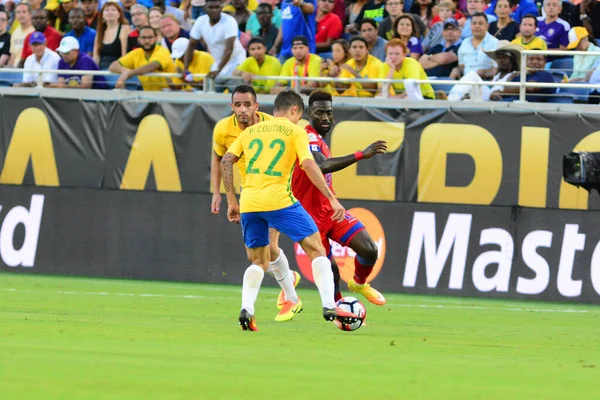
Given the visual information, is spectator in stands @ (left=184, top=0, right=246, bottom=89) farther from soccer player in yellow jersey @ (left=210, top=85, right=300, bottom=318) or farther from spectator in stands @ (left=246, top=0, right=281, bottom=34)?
soccer player in yellow jersey @ (left=210, top=85, right=300, bottom=318)

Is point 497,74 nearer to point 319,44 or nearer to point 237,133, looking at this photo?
point 319,44

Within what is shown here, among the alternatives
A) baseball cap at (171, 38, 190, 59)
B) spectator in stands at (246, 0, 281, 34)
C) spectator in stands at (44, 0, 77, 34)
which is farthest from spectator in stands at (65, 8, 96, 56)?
spectator in stands at (246, 0, 281, 34)

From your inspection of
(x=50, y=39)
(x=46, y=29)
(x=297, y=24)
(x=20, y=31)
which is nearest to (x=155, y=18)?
(x=50, y=39)

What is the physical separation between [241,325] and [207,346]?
71.7 inches

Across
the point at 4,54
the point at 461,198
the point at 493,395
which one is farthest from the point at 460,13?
the point at 493,395

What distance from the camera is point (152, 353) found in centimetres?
843

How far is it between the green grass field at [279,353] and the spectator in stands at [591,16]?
5965 millimetres

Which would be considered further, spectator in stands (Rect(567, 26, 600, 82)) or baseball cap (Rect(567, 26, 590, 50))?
baseball cap (Rect(567, 26, 590, 50))

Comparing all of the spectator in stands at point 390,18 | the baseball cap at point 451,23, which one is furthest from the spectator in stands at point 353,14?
the baseball cap at point 451,23

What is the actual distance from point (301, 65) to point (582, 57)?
4512mm

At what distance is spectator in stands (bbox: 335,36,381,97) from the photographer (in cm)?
1955

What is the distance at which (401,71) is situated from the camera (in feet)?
63.5

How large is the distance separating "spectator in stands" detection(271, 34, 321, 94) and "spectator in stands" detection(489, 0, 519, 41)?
2.98 meters

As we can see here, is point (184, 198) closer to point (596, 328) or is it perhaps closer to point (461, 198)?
point (461, 198)
